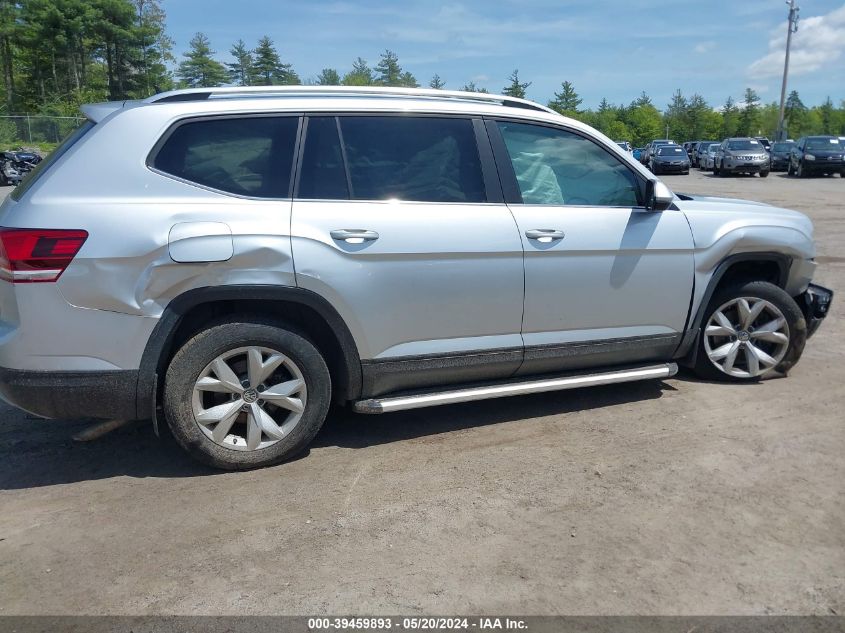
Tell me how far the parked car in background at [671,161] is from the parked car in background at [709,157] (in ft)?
4.91

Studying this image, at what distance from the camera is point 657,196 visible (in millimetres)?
4277

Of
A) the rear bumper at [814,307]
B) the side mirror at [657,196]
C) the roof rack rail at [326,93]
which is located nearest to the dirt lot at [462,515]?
the rear bumper at [814,307]

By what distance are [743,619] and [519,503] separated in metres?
1.10

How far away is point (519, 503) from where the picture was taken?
11.0 ft

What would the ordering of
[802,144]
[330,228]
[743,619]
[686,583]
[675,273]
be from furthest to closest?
[802,144]
[675,273]
[330,228]
[686,583]
[743,619]

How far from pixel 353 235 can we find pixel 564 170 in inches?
59.4

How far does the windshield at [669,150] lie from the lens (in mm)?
36656

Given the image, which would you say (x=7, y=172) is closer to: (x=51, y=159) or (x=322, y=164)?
(x=51, y=159)

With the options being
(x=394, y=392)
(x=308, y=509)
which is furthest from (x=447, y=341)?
(x=308, y=509)

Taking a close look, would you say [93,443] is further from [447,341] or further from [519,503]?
[519,503]

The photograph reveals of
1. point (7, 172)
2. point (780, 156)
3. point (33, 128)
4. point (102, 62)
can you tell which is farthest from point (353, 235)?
point (102, 62)

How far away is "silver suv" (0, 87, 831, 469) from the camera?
3348 mm

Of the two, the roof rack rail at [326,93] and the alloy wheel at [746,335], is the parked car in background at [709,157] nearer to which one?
the alloy wheel at [746,335]

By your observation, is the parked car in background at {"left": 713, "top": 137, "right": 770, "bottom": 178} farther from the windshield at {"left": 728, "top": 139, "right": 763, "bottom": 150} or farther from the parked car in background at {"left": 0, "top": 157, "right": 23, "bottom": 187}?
the parked car in background at {"left": 0, "top": 157, "right": 23, "bottom": 187}
